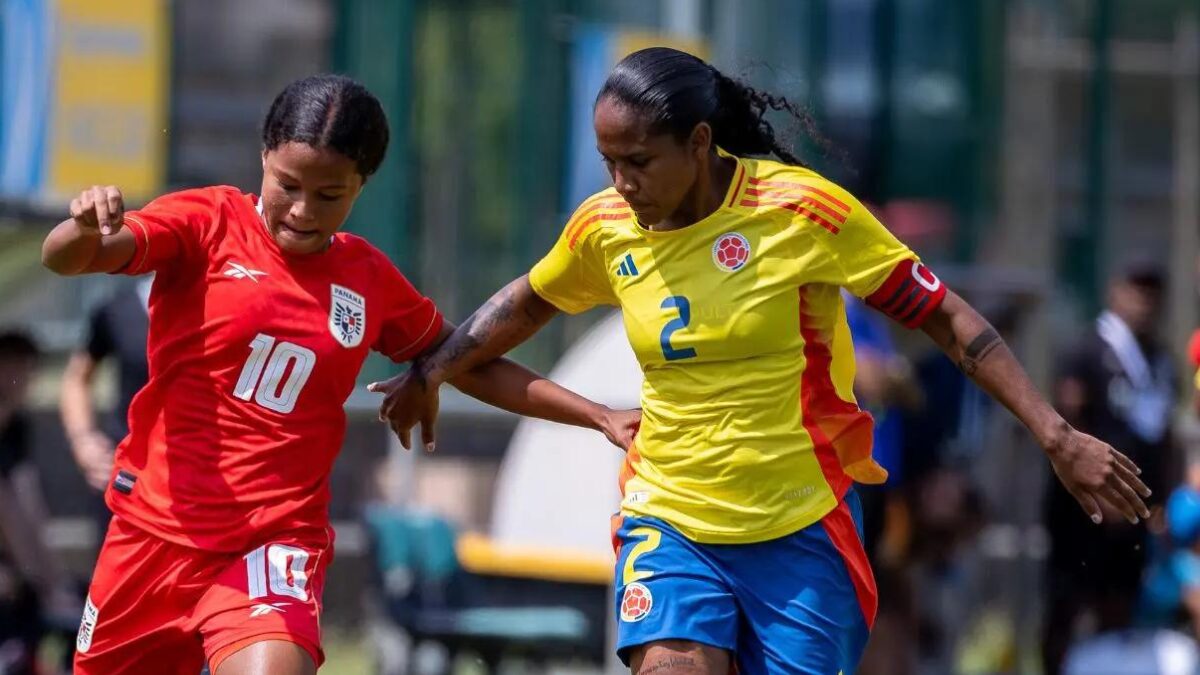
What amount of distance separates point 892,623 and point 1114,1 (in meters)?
6.87

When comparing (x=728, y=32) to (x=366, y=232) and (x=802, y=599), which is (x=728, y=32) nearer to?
(x=366, y=232)

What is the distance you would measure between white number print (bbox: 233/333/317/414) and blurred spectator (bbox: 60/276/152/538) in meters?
2.64

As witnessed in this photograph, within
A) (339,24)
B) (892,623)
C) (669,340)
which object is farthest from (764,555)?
(339,24)

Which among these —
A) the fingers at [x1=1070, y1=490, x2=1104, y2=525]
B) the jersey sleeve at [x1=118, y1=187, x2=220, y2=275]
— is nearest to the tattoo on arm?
the fingers at [x1=1070, y1=490, x2=1104, y2=525]

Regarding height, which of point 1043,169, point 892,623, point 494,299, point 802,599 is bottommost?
point 892,623

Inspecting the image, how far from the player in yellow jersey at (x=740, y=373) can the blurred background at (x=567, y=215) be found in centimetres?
49

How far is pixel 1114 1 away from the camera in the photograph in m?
15.3

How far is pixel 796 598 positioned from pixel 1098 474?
754 mm

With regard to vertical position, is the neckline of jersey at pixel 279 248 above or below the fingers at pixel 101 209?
below

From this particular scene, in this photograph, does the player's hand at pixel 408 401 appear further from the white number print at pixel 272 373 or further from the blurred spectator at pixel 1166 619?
the blurred spectator at pixel 1166 619

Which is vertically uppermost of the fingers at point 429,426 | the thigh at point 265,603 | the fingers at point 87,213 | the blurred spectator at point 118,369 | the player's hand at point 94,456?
the fingers at point 87,213

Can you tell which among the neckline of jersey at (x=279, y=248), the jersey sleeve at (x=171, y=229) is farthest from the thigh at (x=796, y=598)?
the jersey sleeve at (x=171, y=229)

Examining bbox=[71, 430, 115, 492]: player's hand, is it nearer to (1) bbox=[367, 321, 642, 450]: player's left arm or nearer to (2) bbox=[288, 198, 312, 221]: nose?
(1) bbox=[367, 321, 642, 450]: player's left arm

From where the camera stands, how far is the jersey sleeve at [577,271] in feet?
16.6
